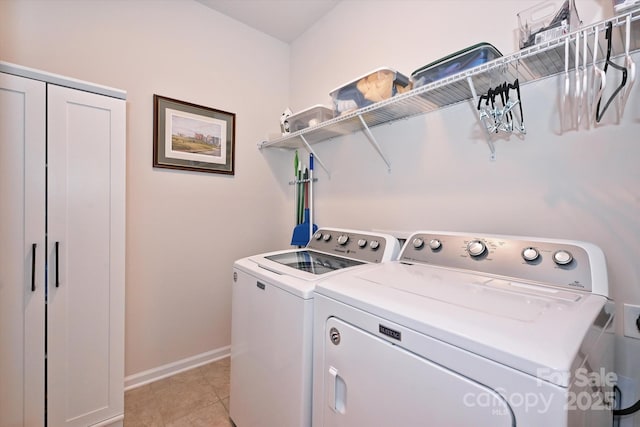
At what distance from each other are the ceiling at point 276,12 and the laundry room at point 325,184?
2 cm

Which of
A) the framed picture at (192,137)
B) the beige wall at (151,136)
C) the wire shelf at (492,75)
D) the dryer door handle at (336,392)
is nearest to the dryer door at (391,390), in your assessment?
the dryer door handle at (336,392)

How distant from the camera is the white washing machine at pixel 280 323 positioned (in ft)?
3.59

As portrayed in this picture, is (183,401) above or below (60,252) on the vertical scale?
below

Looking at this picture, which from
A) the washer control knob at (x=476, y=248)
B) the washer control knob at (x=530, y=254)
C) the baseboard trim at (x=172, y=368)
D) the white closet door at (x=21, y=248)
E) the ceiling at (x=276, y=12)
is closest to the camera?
the washer control knob at (x=530, y=254)

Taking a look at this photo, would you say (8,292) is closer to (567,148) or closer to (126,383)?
(126,383)

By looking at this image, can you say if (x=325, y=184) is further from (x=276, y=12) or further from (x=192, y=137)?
(x=276, y=12)

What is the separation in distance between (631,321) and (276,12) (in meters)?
2.88

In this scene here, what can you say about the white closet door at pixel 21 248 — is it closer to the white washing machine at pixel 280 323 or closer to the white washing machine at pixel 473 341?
the white washing machine at pixel 280 323

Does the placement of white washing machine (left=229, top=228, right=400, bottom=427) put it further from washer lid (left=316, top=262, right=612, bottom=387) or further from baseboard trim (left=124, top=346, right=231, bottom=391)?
baseboard trim (left=124, top=346, right=231, bottom=391)

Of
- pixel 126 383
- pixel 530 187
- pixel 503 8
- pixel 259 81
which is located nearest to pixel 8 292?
pixel 126 383

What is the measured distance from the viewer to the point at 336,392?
951 millimetres

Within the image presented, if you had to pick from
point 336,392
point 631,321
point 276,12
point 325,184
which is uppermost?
→ point 276,12

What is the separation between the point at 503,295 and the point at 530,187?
665 millimetres

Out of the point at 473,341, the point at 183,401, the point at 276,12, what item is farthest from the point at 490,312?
the point at 276,12
